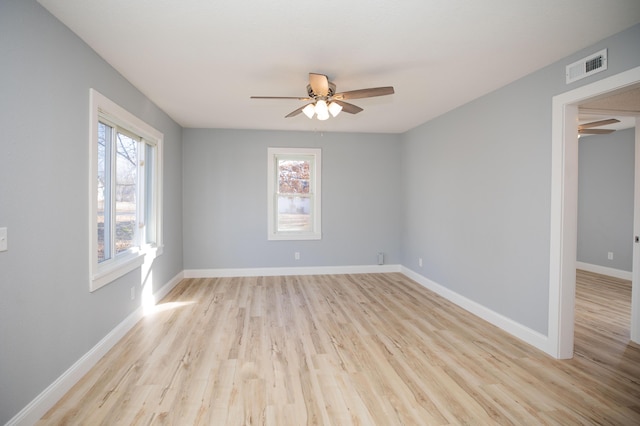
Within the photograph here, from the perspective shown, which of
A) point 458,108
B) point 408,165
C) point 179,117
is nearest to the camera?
point 458,108

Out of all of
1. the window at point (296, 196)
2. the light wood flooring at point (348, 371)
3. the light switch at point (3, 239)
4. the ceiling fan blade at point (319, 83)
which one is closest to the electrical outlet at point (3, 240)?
the light switch at point (3, 239)

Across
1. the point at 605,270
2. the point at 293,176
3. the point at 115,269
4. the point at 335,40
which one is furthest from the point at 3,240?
the point at 605,270

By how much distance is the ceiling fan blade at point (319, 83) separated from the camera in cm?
261

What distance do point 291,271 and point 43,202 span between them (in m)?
4.09

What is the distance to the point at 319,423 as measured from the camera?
1.93m

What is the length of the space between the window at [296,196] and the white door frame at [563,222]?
366 cm

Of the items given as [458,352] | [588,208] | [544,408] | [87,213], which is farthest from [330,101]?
[588,208]

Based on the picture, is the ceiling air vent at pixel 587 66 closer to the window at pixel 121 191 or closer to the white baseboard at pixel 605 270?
the window at pixel 121 191

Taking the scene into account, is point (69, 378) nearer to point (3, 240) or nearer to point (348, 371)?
point (3, 240)

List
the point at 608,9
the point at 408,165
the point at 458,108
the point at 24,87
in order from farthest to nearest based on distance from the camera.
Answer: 1. the point at 408,165
2. the point at 458,108
3. the point at 608,9
4. the point at 24,87

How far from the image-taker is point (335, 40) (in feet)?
8.02

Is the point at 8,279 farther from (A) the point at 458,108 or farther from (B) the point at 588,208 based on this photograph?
(B) the point at 588,208

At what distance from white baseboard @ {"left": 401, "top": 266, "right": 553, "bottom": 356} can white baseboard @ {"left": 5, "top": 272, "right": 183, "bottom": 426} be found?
149 inches

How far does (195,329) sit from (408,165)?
430 centimetres
